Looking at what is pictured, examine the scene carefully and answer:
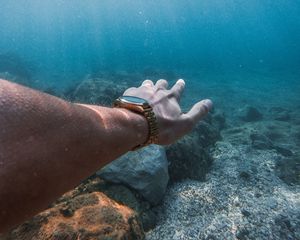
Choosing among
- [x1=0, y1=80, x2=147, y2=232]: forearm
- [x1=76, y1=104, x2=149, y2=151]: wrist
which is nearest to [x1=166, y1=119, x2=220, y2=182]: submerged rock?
→ [x1=76, y1=104, x2=149, y2=151]: wrist

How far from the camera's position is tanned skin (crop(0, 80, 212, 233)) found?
967 mm

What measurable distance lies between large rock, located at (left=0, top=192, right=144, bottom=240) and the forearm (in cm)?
182

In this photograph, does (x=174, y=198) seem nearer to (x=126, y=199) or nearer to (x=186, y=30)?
(x=126, y=199)

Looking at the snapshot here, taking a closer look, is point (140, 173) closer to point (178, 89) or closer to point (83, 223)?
point (83, 223)

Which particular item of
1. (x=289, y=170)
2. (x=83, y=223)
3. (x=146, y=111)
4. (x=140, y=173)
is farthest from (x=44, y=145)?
(x=289, y=170)

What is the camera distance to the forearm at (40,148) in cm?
96

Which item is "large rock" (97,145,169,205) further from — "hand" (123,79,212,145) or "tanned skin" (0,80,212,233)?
"tanned skin" (0,80,212,233)

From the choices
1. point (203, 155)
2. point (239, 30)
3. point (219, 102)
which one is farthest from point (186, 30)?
point (203, 155)

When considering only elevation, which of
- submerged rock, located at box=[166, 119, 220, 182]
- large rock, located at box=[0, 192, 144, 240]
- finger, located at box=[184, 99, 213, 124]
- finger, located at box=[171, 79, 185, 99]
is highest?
finger, located at box=[171, 79, 185, 99]

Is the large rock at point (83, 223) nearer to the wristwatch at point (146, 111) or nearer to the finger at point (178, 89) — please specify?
the wristwatch at point (146, 111)

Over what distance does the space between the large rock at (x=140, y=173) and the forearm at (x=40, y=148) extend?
10.2 feet

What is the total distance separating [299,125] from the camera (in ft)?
39.6

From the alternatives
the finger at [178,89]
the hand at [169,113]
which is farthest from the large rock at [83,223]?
the finger at [178,89]

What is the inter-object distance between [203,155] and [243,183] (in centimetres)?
119
